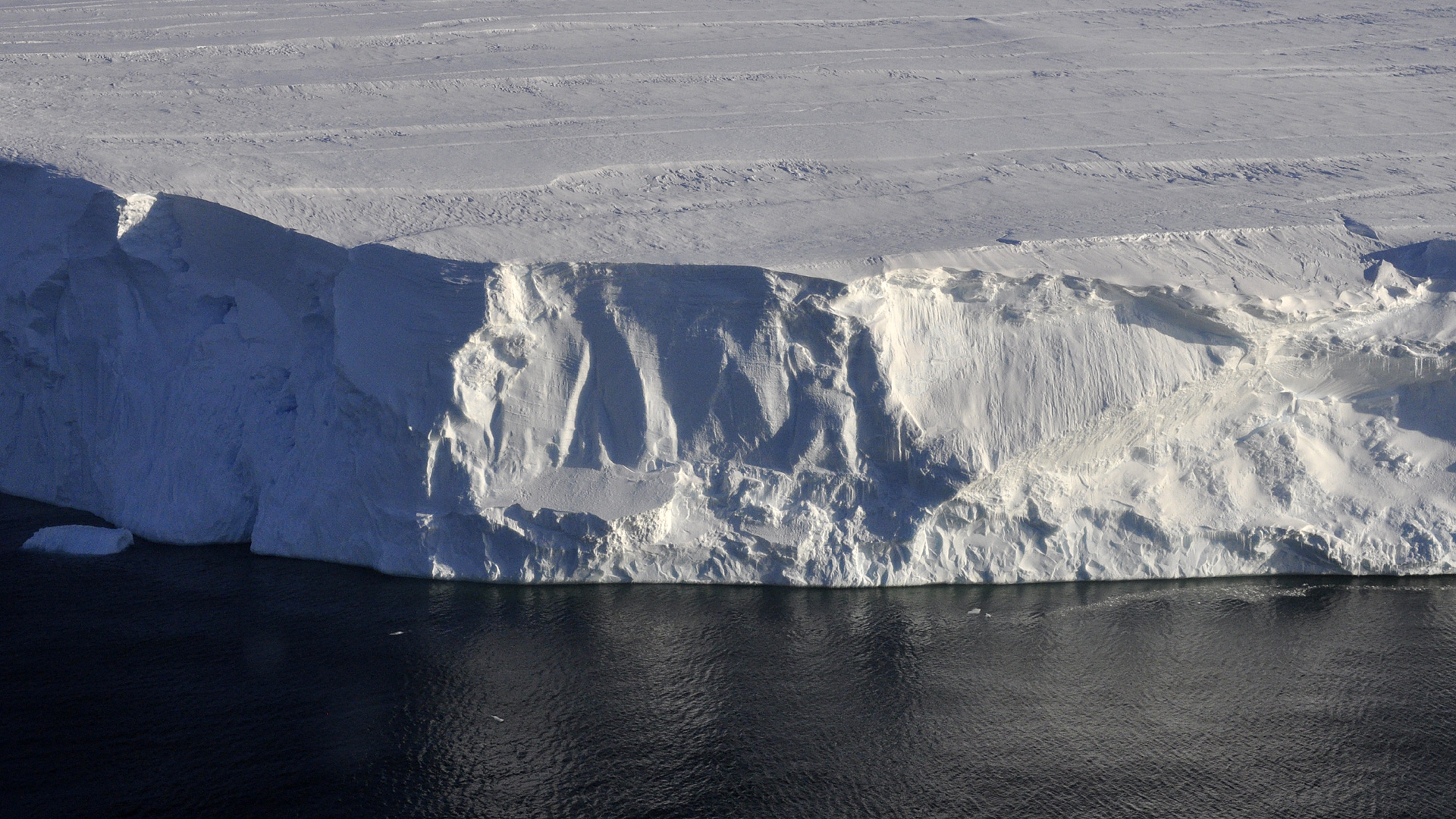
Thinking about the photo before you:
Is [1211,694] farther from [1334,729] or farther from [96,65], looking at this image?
[96,65]

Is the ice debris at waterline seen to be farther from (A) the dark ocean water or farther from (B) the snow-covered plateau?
(B) the snow-covered plateau

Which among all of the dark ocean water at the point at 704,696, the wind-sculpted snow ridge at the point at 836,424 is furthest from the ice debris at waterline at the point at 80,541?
the wind-sculpted snow ridge at the point at 836,424

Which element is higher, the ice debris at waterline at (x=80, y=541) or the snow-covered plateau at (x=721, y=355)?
the snow-covered plateau at (x=721, y=355)

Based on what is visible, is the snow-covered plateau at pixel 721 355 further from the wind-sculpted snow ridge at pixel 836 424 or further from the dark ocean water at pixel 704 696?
the dark ocean water at pixel 704 696

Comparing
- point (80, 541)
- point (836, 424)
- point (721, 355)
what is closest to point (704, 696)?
point (836, 424)

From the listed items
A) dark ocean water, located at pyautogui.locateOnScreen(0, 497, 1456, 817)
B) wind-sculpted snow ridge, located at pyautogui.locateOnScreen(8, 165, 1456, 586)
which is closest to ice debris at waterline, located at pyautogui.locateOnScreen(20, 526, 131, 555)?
dark ocean water, located at pyautogui.locateOnScreen(0, 497, 1456, 817)

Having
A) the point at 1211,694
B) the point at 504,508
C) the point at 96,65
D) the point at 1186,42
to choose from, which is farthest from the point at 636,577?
the point at 1186,42
